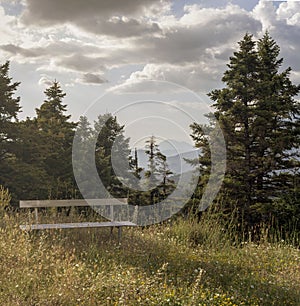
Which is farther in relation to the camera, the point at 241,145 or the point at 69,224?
the point at 241,145

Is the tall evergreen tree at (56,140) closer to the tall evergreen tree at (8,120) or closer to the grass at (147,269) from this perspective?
the tall evergreen tree at (8,120)

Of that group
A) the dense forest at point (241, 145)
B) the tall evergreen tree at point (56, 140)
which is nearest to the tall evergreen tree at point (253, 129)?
the dense forest at point (241, 145)

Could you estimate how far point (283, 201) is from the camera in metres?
10.6

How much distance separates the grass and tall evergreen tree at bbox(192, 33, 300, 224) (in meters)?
5.34

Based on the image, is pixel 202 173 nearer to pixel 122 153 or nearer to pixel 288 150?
pixel 288 150

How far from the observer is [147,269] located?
4.73 meters

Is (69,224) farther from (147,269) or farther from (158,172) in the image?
(158,172)

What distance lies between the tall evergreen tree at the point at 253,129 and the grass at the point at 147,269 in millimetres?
5341

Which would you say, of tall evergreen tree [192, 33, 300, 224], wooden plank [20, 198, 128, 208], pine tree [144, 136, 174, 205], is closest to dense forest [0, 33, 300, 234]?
tall evergreen tree [192, 33, 300, 224]

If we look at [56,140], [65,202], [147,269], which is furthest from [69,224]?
[56,140]

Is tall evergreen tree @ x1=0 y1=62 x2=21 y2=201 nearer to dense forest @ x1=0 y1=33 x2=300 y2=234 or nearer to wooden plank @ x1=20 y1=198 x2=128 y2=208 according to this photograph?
dense forest @ x1=0 y1=33 x2=300 y2=234

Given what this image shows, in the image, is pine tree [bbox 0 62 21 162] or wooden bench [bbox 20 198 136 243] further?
pine tree [bbox 0 62 21 162]

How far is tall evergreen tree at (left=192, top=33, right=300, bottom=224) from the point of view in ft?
38.8

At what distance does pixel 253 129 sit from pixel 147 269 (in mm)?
8115
